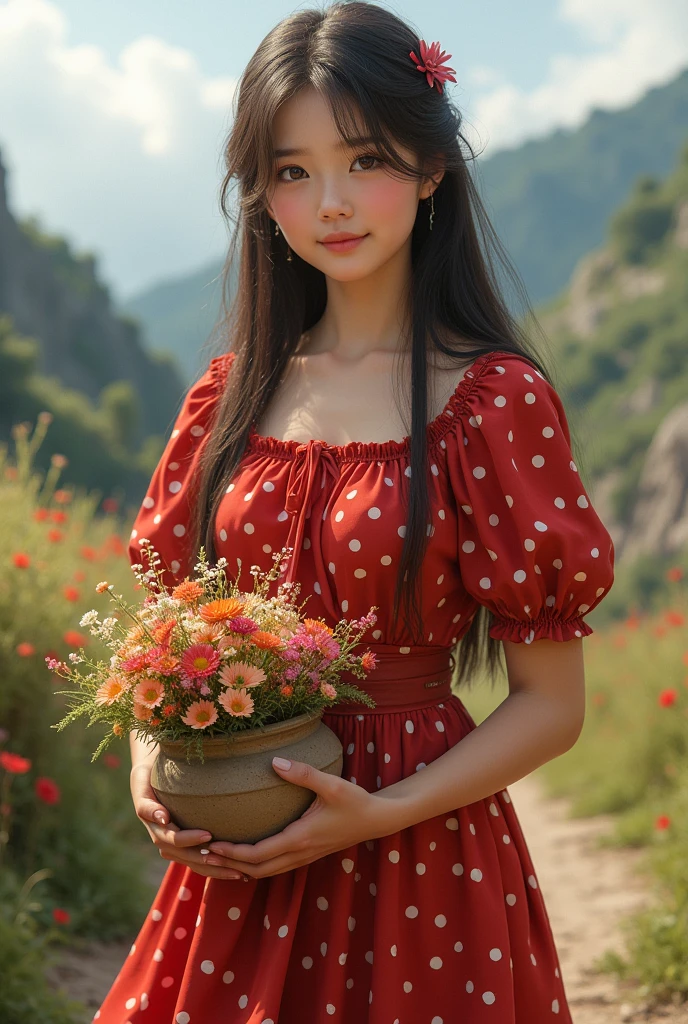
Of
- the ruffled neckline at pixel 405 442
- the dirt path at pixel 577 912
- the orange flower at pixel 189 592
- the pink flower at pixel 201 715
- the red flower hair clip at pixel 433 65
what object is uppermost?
the red flower hair clip at pixel 433 65

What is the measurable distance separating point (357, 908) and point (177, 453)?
0.92m

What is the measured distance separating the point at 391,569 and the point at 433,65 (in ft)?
2.94

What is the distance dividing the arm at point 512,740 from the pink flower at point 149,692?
403mm

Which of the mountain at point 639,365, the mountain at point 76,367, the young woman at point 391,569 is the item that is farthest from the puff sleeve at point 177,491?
the mountain at point 76,367

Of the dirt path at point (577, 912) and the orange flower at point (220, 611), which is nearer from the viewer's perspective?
the orange flower at point (220, 611)

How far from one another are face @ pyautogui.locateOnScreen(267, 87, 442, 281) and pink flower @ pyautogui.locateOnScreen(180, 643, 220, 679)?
2.54 feet

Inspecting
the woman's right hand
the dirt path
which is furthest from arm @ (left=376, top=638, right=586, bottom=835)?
the dirt path

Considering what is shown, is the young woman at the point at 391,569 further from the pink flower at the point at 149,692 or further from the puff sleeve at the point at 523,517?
the pink flower at the point at 149,692

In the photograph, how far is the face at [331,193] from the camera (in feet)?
5.92

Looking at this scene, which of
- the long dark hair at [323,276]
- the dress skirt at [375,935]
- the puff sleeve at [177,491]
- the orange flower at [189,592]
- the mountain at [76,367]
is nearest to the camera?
the orange flower at [189,592]

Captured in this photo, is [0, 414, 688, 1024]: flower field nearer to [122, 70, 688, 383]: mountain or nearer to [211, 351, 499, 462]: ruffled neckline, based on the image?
[211, 351, 499, 462]: ruffled neckline

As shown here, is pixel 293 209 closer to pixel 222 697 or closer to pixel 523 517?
pixel 523 517

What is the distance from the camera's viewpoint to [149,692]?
4.66ft

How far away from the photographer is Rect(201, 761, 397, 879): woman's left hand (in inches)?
58.8
